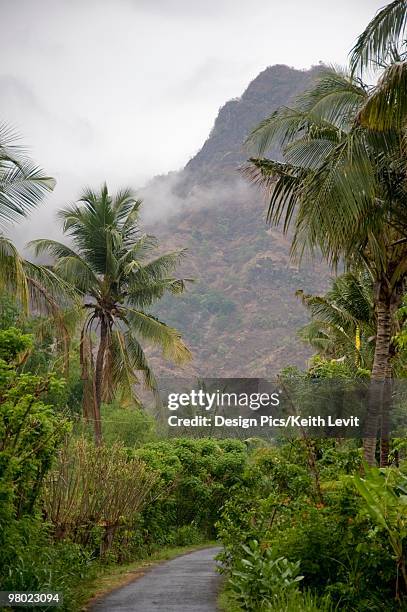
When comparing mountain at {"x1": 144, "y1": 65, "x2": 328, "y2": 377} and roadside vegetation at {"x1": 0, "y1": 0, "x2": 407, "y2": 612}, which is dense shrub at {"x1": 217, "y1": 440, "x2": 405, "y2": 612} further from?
mountain at {"x1": 144, "y1": 65, "x2": 328, "y2": 377}

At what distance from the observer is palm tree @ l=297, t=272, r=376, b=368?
72.6ft

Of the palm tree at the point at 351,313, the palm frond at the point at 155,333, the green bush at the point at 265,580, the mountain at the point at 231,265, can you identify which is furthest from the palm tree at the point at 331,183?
the mountain at the point at 231,265

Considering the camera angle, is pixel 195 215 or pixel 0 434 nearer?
pixel 0 434

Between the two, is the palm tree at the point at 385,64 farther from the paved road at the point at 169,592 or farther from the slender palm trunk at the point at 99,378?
the slender palm trunk at the point at 99,378

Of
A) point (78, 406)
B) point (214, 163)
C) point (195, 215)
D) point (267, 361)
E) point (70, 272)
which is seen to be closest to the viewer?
point (70, 272)

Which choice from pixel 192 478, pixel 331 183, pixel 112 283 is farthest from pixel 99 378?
pixel 331 183

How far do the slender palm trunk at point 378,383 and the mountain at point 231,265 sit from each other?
7036 centimetres

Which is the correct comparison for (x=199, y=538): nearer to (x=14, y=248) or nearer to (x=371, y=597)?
(x=14, y=248)

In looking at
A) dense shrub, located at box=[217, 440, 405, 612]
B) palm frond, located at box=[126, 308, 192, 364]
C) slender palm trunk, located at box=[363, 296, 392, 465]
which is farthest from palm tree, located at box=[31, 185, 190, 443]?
dense shrub, located at box=[217, 440, 405, 612]

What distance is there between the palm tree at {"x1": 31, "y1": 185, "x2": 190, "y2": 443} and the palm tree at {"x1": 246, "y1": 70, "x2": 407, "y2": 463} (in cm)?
807

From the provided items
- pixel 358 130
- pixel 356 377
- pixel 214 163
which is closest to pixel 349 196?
pixel 358 130

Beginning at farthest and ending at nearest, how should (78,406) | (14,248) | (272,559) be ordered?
1. (78,406)
2. (14,248)
3. (272,559)

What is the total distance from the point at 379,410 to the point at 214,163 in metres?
138

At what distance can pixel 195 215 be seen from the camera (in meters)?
139
